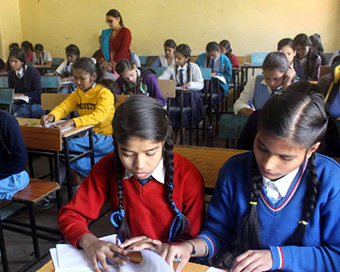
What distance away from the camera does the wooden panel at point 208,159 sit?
1.38 m

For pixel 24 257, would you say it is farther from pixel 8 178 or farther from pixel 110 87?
pixel 110 87

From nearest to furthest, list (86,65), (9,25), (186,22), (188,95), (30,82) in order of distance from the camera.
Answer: (86,65)
(188,95)
(30,82)
(186,22)
(9,25)

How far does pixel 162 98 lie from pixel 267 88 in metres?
1.31

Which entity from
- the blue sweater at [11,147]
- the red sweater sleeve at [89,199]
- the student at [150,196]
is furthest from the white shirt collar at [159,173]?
the blue sweater at [11,147]

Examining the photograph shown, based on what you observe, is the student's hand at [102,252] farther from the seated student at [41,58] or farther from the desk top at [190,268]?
the seated student at [41,58]

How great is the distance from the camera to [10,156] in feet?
5.87

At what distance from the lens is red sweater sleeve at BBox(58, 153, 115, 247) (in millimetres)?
1030

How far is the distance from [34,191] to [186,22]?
5.97m

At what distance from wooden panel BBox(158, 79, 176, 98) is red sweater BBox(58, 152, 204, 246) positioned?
2.56 meters

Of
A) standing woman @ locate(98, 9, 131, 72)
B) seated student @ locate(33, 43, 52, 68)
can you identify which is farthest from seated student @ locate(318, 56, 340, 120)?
seated student @ locate(33, 43, 52, 68)

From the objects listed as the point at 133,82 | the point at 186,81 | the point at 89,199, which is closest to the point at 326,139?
the point at 89,199

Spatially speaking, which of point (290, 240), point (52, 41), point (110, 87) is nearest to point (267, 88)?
point (110, 87)

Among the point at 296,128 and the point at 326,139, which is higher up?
the point at 296,128

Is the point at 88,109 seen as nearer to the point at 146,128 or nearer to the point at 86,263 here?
the point at 146,128
